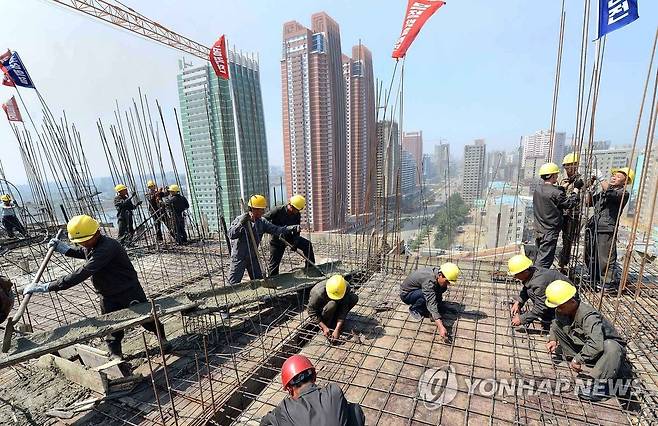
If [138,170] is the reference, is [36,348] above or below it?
below

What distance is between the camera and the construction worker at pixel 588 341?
2768 millimetres

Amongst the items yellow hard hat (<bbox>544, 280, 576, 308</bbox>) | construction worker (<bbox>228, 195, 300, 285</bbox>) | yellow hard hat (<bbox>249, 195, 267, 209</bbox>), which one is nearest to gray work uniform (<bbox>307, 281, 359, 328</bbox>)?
construction worker (<bbox>228, 195, 300, 285</bbox>)

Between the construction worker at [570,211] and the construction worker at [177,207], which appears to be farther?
the construction worker at [177,207]

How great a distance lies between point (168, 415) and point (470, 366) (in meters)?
3.03

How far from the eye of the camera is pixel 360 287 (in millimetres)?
5703

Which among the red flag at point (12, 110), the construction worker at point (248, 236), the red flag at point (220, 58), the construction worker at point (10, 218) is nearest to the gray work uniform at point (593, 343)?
the construction worker at point (248, 236)

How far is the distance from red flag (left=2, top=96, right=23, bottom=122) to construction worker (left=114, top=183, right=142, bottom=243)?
4674 mm

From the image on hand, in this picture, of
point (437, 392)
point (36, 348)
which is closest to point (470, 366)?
point (437, 392)

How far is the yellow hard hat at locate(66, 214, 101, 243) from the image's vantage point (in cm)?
312

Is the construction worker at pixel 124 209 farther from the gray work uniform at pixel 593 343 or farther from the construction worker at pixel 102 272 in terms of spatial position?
the gray work uniform at pixel 593 343

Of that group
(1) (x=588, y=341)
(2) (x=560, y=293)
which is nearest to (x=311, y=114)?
(2) (x=560, y=293)

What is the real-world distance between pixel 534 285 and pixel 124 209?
8695mm

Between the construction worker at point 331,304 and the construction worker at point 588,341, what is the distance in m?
2.18

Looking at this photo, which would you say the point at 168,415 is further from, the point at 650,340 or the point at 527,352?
the point at 650,340
